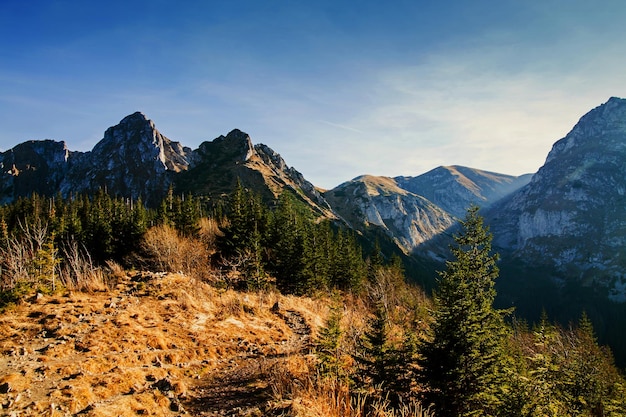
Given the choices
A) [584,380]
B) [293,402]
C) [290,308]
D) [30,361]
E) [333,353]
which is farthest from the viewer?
[584,380]

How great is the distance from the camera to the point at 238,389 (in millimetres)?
9352

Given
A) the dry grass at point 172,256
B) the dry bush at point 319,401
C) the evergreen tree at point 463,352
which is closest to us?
the dry bush at point 319,401

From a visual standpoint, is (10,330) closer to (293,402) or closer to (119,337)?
(119,337)

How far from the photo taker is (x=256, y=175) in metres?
194

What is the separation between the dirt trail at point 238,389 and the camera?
7.94 metres

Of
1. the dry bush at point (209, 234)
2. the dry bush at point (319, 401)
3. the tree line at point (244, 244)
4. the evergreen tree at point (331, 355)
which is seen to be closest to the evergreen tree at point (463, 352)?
the evergreen tree at point (331, 355)

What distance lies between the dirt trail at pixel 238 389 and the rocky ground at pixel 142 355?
0.04 meters

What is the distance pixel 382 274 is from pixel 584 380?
36.9m

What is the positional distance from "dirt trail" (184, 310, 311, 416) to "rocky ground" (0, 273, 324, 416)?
0.04 metres

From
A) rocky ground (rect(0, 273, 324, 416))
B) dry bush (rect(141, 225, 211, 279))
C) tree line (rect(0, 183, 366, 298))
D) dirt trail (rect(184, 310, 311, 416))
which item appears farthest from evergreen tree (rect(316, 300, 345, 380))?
tree line (rect(0, 183, 366, 298))

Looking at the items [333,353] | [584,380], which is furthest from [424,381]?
[584,380]

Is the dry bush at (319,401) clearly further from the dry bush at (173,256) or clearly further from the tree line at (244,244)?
the tree line at (244,244)

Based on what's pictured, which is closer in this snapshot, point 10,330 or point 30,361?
point 30,361

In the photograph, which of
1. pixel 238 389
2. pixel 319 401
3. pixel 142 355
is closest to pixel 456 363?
pixel 319 401
